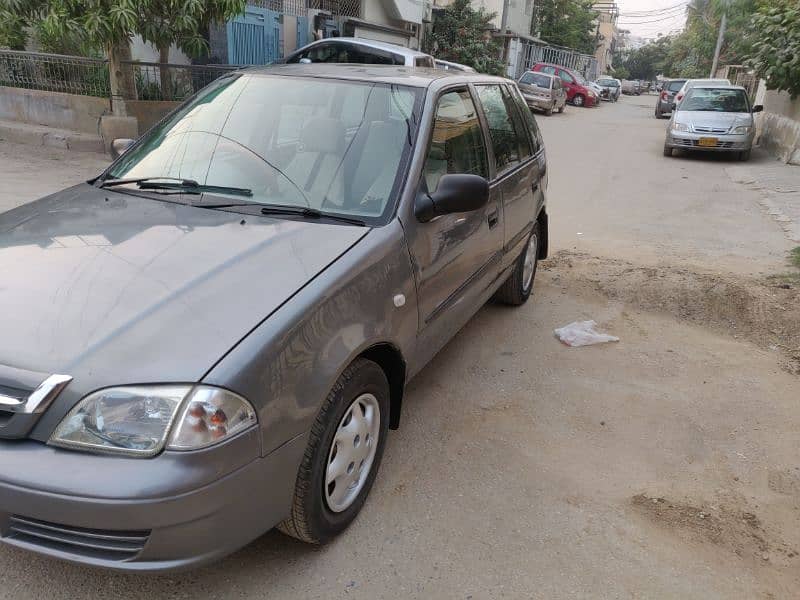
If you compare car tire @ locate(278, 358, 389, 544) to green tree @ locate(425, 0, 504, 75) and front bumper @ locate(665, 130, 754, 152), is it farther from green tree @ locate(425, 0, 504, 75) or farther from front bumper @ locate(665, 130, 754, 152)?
green tree @ locate(425, 0, 504, 75)

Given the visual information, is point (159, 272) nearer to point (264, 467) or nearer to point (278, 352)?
point (278, 352)

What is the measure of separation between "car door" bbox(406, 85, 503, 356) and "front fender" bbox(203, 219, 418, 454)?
0.26 m

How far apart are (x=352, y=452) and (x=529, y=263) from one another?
10.6ft

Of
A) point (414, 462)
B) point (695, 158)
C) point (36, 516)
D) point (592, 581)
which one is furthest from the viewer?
point (695, 158)

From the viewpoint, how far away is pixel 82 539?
1.94m

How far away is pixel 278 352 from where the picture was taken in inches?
81.7

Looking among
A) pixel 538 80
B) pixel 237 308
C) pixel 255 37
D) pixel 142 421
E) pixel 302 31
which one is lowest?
pixel 142 421

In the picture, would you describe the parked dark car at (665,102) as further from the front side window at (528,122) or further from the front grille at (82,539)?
the front grille at (82,539)

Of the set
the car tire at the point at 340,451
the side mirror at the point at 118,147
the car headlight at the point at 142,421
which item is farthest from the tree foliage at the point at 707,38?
the car headlight at the point at 142,421

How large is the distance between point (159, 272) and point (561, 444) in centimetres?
223

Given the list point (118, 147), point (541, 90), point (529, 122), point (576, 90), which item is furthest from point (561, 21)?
point (118, 147)

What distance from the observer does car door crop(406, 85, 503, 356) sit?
3087mm

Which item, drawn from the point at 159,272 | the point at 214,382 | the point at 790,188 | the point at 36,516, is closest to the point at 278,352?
the point at 214,382

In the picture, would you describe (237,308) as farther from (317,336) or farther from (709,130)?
(709,130)
